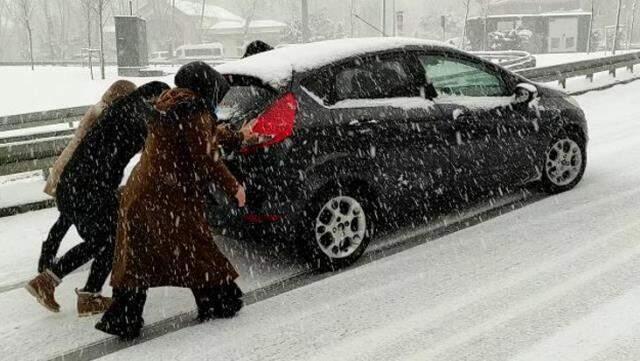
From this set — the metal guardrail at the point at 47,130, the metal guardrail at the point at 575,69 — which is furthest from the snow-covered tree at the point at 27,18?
the metal guardrail at the point at 575,69

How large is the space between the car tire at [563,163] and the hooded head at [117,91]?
4025 mm

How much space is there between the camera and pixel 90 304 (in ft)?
14.1

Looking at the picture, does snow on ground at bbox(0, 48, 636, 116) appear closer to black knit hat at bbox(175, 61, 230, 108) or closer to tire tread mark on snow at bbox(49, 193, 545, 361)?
tire tread mark on snow at bbox(49, 193, 545, 361)

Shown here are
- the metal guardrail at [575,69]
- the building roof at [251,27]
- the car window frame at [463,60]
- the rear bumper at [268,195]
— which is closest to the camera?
the rear bumper at [268,195]

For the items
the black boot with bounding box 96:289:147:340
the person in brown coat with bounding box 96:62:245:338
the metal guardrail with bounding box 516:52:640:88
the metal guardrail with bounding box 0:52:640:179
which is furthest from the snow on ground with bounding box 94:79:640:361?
the metal guardrail with bounding box 516:52:640:88

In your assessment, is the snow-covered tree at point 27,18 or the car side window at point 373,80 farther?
the snow-covered tree at point 27,18

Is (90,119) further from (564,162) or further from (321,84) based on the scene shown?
(564,162)

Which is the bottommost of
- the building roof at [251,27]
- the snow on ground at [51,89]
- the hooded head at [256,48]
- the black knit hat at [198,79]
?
the snow on ground at [51,89]

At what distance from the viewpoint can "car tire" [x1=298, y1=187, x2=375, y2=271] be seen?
4676mm

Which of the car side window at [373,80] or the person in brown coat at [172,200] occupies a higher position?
the car side window at [373,80]

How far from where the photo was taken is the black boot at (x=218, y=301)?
4078 millimetres

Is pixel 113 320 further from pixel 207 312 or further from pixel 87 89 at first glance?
pixel 87 89

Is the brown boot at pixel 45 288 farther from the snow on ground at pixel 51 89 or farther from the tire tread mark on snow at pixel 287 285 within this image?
the snow on ground at pixel 51 89

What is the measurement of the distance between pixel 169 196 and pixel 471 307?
1993 millimetres
